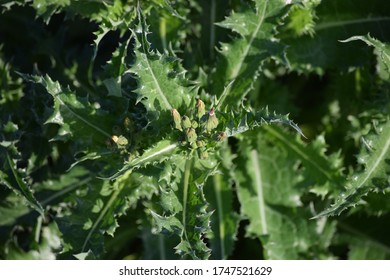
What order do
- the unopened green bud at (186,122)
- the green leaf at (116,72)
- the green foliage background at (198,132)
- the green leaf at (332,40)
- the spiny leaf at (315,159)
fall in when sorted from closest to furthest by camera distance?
1. the unopened green bud at (186,122)
2. the green foliage background at (198,132)
3. the green leaf at (116,72)
4. the spiny leaf at (315,159)
5. the green leaf at (332,40)

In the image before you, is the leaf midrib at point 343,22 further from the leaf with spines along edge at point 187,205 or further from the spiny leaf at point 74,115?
the spiny leaf at point 74,115

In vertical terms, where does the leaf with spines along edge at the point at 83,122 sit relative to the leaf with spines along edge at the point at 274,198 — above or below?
above

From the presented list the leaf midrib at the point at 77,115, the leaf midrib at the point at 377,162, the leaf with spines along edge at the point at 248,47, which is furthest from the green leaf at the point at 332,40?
the leaf midrib at the point at 77,115

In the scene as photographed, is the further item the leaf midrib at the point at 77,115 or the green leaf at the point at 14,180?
the green leaf at the point at 14,180

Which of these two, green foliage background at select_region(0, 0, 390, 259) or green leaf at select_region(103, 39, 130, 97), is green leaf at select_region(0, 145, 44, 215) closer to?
green foliage background at select_region(0, 0, 390, 259)

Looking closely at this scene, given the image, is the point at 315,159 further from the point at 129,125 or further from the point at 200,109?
the point at 129,125
